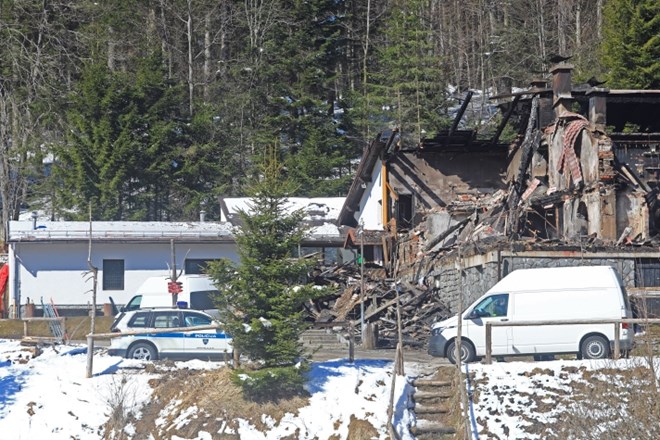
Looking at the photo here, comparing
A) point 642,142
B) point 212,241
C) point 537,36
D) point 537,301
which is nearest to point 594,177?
point 642,142

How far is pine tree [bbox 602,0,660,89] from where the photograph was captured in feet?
142

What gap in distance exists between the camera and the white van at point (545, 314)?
21312mm

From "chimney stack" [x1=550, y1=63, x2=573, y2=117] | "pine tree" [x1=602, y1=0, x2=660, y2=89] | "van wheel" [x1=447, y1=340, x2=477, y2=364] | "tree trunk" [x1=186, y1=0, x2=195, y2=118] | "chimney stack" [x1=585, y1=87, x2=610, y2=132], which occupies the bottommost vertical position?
"van wheel" [x1=447, y1=340, x2=477, y2=364]

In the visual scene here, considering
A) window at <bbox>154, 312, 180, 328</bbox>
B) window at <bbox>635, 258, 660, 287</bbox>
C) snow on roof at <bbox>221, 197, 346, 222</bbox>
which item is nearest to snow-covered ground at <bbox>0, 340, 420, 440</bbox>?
window at <bbox>154, 312, 180, 328</bbox>

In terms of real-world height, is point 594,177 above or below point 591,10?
below

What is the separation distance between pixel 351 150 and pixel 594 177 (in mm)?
29251

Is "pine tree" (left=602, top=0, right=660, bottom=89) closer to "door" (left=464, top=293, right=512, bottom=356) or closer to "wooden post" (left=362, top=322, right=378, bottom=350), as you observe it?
"wooden post" (left=362, top=322, right=378, bottom=350)

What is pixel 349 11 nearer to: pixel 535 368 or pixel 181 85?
pixel 181 85

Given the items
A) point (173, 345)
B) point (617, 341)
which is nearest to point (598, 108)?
point (617, 341)

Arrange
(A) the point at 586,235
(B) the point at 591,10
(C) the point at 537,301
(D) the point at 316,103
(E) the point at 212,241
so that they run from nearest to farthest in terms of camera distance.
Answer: (C) the point at 537,301
(A) the point at 586,235
(E) the point at 212,241
(D) the point at 316,103
(B) the point at 591,10

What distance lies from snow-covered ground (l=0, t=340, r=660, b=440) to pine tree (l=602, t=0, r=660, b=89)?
85.5ft

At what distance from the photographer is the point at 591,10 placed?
6806 centimetres

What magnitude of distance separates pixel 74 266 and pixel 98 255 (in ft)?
3.83

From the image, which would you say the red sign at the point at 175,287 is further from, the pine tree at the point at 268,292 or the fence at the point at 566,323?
the fence at the point at 566,323
